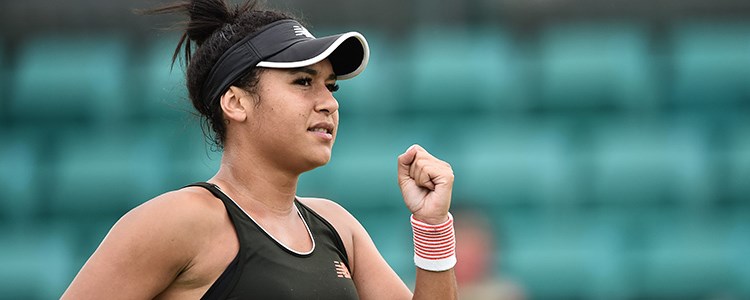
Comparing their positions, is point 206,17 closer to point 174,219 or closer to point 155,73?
point 174,219

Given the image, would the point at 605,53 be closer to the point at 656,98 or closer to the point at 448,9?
the point at 656,98

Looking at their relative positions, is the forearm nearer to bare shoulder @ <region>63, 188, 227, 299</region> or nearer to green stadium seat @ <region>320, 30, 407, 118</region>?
bare shoulder @ <region>63, 188, 227, 299</region>

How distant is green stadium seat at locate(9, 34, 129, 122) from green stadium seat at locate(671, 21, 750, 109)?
13.4ft

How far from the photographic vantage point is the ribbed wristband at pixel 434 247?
9.38ft

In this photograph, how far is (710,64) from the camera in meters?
8.40

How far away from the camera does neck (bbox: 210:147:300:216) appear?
277cm

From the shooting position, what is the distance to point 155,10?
2854mm

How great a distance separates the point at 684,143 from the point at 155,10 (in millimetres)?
6021

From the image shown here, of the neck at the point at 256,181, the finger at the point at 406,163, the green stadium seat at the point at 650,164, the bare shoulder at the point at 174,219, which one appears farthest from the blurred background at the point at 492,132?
the bare shoulder at the point at 174,219

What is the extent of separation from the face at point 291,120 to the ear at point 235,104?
0.02 m

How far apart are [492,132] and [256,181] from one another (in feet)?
18.3

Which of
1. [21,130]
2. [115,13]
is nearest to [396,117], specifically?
[115,13]

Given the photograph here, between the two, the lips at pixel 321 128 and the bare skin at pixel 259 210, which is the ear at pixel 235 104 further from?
the lips at pixel 321 128

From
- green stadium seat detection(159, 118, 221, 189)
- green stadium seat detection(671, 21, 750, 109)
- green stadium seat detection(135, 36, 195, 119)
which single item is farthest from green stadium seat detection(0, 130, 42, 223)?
green stadium seat detection(671, 21, 750, 109)
